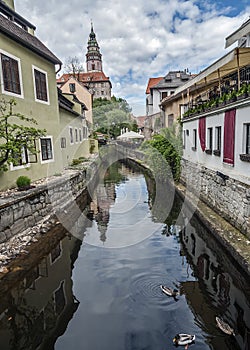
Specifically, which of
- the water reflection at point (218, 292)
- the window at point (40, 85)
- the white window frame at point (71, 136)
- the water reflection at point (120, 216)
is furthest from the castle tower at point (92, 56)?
the water reflection at point (218, 292)

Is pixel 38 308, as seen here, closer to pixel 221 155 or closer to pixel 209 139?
pixel 221 155

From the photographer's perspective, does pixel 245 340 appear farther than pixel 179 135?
No

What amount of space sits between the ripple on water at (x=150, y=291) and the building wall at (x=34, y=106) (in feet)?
19.2

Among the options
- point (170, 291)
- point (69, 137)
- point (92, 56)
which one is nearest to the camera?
point (170, 291)

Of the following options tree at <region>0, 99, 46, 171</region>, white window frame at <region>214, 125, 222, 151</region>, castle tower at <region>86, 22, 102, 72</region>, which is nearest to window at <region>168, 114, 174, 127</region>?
white window frame at <region>214, 125, 222, 151</region>

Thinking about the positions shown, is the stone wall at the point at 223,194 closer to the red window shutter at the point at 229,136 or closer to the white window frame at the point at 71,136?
the red window shutter at the point at 229,136

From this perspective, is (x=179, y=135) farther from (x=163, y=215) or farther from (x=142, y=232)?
(x=142, y=232)

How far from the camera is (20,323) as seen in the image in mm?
4609

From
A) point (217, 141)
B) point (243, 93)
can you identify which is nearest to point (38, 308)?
point (243, 93)

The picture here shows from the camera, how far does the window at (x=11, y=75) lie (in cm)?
862

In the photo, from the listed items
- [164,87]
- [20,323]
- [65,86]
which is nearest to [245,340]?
[20,323]

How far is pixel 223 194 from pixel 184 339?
514 centimetres

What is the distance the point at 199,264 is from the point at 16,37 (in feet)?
31.8

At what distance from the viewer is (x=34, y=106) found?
10578 mm
